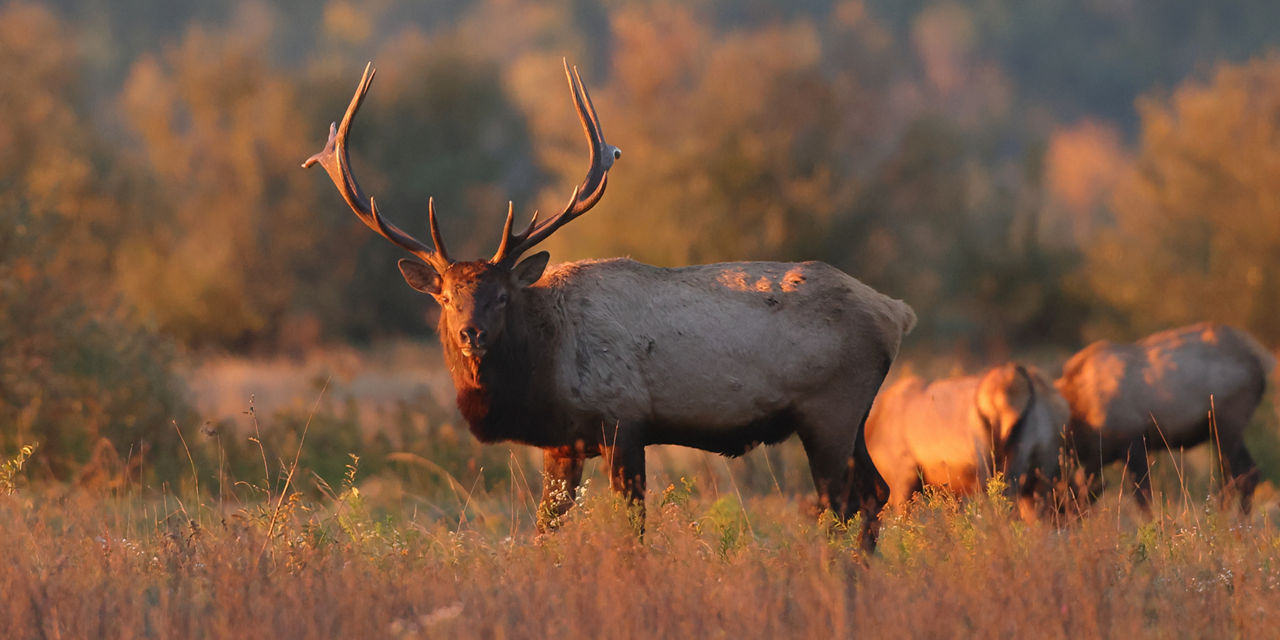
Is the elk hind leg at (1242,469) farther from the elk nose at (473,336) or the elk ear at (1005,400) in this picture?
the elk nose at (473,336)

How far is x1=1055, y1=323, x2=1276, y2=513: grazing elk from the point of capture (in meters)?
11.0

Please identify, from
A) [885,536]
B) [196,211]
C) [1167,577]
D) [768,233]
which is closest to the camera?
[1167,577]

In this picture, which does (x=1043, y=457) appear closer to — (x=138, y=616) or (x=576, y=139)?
(x=138, y=616)

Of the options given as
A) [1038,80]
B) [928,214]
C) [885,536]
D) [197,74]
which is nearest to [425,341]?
[197,74]

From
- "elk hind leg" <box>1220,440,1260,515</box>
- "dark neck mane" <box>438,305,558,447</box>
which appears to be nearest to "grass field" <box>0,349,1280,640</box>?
"dark neck mane" <box>438,305,558,447</box>

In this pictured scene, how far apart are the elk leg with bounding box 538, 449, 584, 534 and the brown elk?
0.04 ft

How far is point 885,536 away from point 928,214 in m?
21.8

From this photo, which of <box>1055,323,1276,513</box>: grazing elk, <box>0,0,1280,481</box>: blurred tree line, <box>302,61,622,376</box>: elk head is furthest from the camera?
<box>0,0,1280,481</box>: blurred tree line

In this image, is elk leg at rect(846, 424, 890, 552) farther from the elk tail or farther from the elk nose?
the elk nose

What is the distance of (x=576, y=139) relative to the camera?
31.0 meters

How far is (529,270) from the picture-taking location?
7633 mm

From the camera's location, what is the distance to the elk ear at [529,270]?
7.58m

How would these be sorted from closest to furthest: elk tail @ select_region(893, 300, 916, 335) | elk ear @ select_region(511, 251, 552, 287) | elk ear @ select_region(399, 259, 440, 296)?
elk ear @ select_region(511, 251, 552, 287)
elk ear @ select_region(399, 259, 440, 296)
elk tail @ select_region(893, 300, 916, 335)

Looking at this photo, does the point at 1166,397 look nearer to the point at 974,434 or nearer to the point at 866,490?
the point at 974,434
